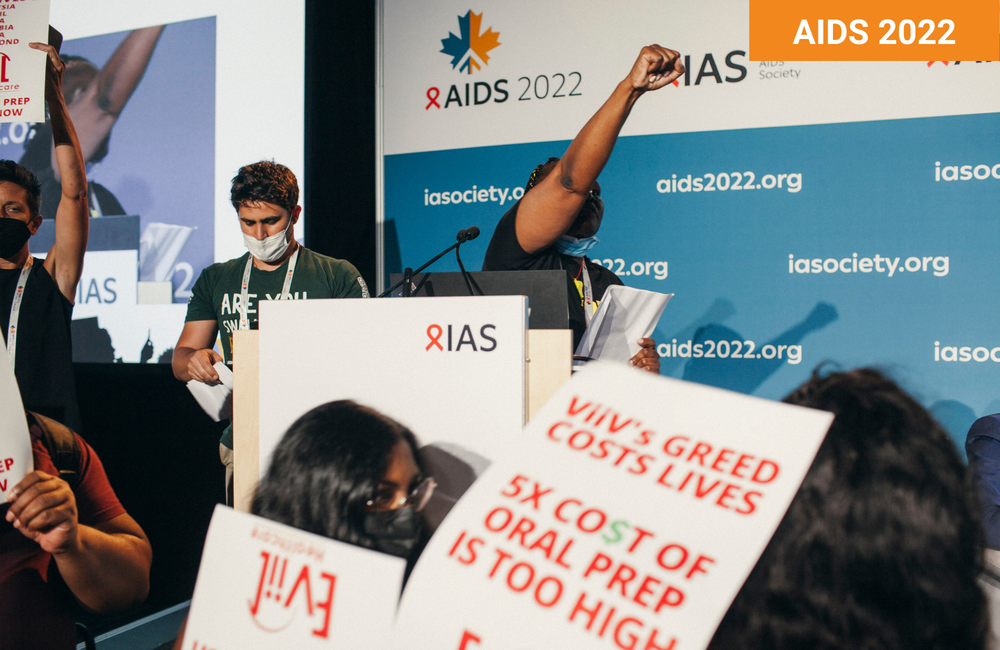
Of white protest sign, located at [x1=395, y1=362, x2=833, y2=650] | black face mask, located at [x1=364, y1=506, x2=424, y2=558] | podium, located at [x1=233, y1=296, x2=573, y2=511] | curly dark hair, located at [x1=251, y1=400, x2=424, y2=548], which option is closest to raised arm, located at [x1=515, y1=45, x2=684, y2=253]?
podium, located at [x1=233, y1=296, x2=573, y2=511]

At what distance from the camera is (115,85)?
293 centimetres

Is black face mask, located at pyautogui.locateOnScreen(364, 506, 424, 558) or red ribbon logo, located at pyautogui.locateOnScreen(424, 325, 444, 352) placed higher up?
red ribbon logo, located at pyautogui.locateOnScreen(424, 325, 444, 352)

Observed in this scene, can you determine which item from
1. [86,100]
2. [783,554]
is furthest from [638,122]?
[783,554]

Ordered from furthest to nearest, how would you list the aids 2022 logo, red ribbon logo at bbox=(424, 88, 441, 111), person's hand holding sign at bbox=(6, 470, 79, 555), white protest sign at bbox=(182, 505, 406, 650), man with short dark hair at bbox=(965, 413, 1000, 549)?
red ribbon logo at bbox=(424, 88, 441, 111) < the aids 2022 logo < man with short dark hair at bbox=(965, 413, 1000, 549) < person's hand holding sign at bbox=(6, 470, 79, 555) < white protest sign at bbox=(182, 505, 406, 650)

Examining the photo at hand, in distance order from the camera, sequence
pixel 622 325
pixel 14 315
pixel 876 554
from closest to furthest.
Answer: pixel 876 554 < pixel 622 325 < pixel 14 315

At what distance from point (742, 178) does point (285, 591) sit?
2798 millimetres

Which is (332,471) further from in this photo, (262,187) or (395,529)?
(262,187)

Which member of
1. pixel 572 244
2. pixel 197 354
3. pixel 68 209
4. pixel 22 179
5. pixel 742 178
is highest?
pixel 742 178

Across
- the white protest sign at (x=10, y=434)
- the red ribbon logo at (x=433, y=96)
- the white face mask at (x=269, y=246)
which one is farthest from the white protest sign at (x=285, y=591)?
the red ribbon logo at (x=433, y=96)

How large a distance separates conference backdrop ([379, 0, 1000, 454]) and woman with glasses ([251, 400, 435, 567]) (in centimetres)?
216

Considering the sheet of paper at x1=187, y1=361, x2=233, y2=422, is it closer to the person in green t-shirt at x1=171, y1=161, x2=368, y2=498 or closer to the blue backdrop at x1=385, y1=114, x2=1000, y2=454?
the person in green t-shirt at x1=171, y1=161, x2=368, y2=498

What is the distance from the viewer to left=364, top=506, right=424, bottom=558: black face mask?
29.0 inches

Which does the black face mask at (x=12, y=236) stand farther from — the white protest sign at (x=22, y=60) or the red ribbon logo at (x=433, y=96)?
the red ribbon logo at (x=433, y=96)

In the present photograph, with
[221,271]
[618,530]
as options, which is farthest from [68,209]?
[618,530]
